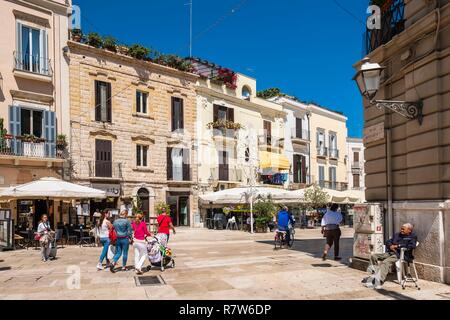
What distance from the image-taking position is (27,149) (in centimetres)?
2194

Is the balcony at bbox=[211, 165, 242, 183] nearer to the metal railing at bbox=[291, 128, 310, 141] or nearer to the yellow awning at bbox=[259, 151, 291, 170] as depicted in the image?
the yellow awning at bbox=[259, 151, 291, 170]

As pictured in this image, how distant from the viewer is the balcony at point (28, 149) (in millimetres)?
21172

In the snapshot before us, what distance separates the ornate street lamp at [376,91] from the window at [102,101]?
18.9m

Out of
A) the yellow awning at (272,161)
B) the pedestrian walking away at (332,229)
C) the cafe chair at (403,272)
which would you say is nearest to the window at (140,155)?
the yellow awning at (272,161)

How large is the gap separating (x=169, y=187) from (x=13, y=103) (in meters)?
10.8

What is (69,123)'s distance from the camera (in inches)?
961

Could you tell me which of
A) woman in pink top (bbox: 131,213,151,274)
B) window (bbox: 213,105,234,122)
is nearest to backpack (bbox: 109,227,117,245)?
woman in pink top (bbox: 131,213,151,274)

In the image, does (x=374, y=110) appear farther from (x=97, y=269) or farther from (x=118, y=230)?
(x=97, y=269)

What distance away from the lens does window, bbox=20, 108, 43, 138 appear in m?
22.3

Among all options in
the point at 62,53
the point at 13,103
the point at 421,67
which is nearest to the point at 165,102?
the point at 62,53

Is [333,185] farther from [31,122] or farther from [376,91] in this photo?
[376,91]

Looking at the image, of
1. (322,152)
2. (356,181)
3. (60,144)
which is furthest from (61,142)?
(356,181)

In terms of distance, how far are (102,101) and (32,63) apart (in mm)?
4547

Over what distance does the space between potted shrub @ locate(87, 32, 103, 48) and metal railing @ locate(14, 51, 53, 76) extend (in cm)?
327
